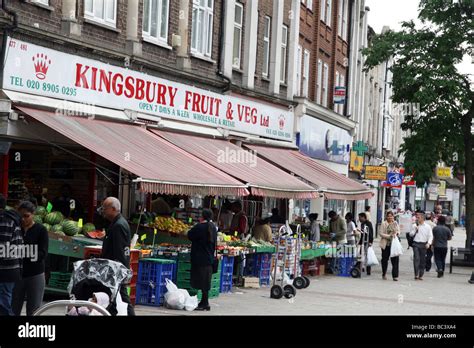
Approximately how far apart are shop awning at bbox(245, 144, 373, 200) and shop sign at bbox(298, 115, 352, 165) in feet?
11.3

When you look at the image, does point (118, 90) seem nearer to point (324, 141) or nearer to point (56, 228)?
point (56, 228)

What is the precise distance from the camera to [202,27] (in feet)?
83.9

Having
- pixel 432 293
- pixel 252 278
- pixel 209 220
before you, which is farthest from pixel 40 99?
pixel 432 293

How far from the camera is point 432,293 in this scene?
2211 cm

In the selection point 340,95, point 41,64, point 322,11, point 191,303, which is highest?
point 322,11

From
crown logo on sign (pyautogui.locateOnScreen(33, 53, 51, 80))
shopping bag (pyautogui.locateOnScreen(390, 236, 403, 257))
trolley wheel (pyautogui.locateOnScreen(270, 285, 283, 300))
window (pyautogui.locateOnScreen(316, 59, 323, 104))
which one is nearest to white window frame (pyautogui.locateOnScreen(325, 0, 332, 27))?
window (pyautogui.locateOnScreen(316, 59, 323, 104))

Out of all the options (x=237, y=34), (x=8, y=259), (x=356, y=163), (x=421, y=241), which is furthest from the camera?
(x=356, y=163)

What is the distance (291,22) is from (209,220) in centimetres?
1832

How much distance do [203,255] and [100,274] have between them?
638 cm

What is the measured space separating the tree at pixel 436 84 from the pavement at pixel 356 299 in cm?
695

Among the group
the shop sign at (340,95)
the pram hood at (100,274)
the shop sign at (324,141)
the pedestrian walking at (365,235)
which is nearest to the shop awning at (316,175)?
the pedestrian walking at (365,235)

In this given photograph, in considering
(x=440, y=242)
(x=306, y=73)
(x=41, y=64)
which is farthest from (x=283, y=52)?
(x=41, y=64)

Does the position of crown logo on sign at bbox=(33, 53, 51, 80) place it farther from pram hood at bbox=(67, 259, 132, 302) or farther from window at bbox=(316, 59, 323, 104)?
window at bbox=(316, 59, 323, 104)

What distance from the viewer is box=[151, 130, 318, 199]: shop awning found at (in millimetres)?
20844
